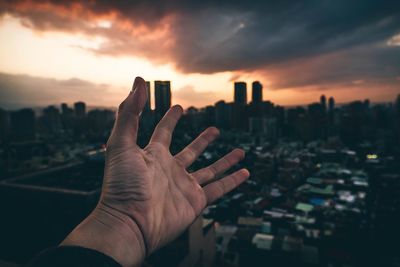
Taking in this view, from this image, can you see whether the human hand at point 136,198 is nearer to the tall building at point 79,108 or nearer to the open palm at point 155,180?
the open palm at point 155,180

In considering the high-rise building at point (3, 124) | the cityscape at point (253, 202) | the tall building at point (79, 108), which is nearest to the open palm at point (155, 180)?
the cityscape at point (253, 202)

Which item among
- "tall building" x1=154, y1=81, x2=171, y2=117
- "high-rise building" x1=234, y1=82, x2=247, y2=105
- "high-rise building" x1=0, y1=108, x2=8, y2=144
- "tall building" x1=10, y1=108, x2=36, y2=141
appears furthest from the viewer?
"high-rise building" x1=234, y1=82, x2=247, y2=105

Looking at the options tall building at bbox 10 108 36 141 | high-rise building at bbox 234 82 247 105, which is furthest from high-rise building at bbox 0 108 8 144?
high-rise building at bbox 234 82 247 105

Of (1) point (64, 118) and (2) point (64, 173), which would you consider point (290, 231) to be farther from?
(1) point (64, 118)

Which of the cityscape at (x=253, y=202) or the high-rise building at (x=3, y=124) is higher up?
→ the high-rise building at (x=3, y=124)

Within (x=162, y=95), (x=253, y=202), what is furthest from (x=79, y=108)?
(x=162, y=95)

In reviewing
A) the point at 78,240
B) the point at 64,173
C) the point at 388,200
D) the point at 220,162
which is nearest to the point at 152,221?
the point at 78,240

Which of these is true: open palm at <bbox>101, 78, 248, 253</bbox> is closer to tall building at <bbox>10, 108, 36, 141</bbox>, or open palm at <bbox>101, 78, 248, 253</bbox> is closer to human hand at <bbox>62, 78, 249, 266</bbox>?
human hand at <bbox>62, 78, 249, 266</bbox>
